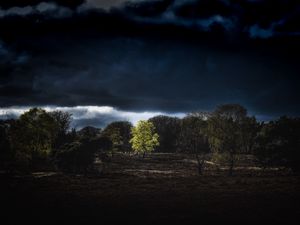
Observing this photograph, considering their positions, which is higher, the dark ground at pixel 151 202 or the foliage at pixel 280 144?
A: the foliage at pixel 280 144

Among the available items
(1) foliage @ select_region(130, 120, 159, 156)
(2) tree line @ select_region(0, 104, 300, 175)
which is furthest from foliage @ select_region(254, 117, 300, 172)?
(1) foliage @ select_region(130, 120, 159, 156)

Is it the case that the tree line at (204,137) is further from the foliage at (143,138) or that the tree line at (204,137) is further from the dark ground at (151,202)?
the foliage at (143,138)

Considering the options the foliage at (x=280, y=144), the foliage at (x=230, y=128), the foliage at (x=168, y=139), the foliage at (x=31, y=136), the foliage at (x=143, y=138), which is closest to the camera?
the foliage at (x=230, y=128)

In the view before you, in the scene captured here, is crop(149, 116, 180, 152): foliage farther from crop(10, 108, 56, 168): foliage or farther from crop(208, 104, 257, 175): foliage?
crop(10, 108, 56, 168): foliage

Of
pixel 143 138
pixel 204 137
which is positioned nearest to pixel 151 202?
pixel 204 137

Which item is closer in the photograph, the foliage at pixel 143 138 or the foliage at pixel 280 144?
the foliage at pixel 280 144

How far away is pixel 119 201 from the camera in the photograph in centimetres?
3709

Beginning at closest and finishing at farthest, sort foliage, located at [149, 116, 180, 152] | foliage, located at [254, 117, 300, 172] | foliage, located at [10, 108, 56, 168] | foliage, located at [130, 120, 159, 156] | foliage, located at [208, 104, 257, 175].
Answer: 1. foliage, located at [208, 104, 257, 175]
2. foliage, located at [10, 108, 56, 168]
3. foliage, located at [254, 117, 300, 172]
4. foliage, located at [130, 120, 159, 156]
5. foliage, located at [149, 116, 180, 152]

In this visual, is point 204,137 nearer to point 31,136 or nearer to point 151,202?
point 31,136

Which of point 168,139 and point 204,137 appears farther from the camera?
point 168,139

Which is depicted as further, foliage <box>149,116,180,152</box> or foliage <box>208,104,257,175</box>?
foliage <box>149,116,180,152</box>

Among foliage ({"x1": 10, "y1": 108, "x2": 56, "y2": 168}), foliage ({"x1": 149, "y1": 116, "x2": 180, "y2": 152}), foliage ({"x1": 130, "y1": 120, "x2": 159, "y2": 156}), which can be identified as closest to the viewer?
foliage ({"x1": 10, "y1": 108, "x2": 56, "y2": 168})

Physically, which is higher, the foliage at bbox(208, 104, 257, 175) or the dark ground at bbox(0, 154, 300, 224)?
the foliage at bbox(208, 104, 257, 175)

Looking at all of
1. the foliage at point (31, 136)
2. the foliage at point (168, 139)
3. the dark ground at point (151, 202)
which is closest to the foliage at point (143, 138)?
the foliage at point (168, 139)
